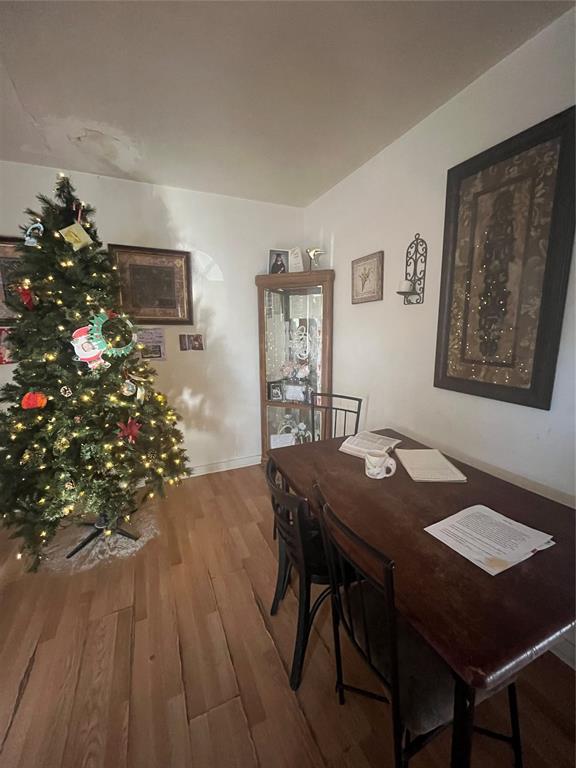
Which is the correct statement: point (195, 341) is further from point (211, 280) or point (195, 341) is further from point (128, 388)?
point (128, 388)

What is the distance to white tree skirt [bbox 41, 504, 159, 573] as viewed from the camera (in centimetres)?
170

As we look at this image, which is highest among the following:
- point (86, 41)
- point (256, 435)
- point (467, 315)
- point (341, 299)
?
point (86, 41)

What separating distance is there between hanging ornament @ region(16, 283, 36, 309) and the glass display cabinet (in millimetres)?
1553

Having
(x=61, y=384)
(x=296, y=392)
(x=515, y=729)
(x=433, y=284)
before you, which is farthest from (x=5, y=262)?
(x=515, y=729)

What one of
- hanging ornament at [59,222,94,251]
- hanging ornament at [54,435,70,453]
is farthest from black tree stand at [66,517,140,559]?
hanging ornament at [59,222,94,251]

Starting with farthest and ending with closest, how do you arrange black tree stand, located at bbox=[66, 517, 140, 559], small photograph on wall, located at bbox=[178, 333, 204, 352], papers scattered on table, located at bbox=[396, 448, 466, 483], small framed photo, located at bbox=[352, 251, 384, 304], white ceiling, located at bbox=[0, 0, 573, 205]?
small photograph on wall, located at bbox=[178, 333, 204, 352] → small framed photo, located at bbox=[352, 251, 384, 304] → black tree stand, located at bbox=[66, 517, 140, 559] → papers scattered on table, located at bbox=[396, 448, 466, 483] → white ceiling, located at bbox=[0, 0, 573, 205]

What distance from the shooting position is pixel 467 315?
1403 millimetres

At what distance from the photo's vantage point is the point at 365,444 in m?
1.55

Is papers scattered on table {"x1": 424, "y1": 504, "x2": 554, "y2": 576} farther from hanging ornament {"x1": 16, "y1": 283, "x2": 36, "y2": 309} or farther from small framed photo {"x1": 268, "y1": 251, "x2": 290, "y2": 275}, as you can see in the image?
small framed photo {"x1": 268, "y1": 251, "x2": 290, "y2": 275}

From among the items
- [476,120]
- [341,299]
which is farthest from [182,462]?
[476,120]

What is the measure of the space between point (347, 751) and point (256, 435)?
2162 millimetres

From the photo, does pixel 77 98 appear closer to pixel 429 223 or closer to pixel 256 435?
pixel 429 223

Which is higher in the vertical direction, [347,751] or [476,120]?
[476,120]

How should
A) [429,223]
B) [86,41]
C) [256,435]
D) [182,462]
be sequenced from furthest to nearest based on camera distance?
[256,435], [182,462], [429,223], [86,41]
